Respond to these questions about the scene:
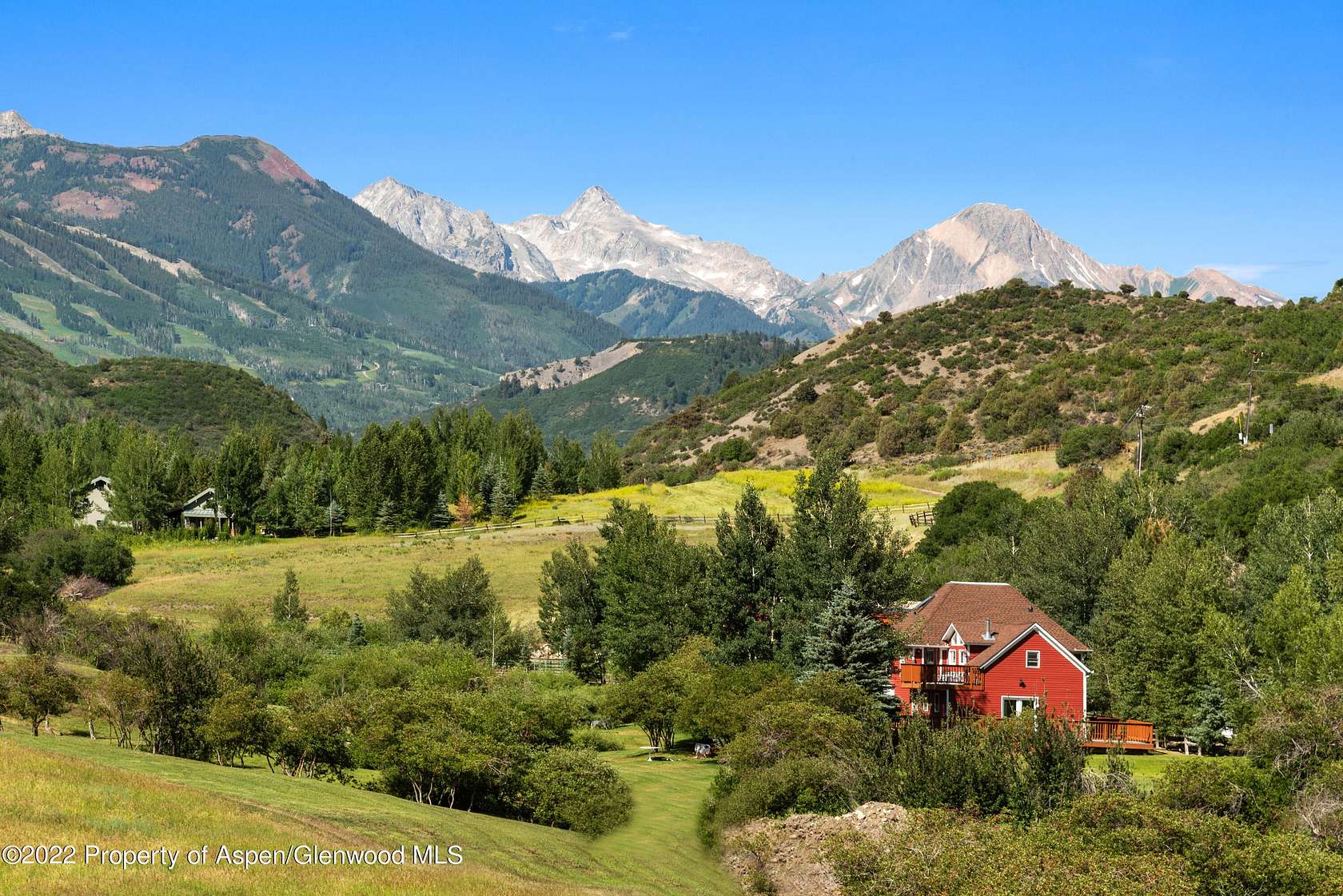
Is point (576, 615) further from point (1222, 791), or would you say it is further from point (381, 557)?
point (1222, 791)

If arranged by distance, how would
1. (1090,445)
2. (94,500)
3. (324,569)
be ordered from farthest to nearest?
1. (94,500)
2. (1090,445)
3. (324,569)

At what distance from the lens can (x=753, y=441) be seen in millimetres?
175000

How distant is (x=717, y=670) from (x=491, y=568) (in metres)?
47.2

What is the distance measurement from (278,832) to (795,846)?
19.1 metres

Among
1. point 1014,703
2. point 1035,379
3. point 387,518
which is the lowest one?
point 1014,703

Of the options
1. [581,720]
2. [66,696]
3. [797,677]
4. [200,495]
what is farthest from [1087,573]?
[200,495]

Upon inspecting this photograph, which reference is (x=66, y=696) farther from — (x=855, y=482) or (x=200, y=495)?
(x=200, y=495)

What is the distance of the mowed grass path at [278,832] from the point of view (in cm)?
2320

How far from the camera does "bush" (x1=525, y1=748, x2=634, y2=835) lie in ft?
134

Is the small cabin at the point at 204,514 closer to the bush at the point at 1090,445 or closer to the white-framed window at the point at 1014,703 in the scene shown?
the bush at the point at 1090,445

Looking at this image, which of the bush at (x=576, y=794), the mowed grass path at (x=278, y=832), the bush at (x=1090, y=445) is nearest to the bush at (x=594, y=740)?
the bush at (x=576, y=794)

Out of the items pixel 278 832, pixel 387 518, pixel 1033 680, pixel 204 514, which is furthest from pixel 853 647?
pixel 204 514

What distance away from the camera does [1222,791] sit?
37.1 meters

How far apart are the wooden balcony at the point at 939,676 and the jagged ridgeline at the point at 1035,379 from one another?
69.7 m
